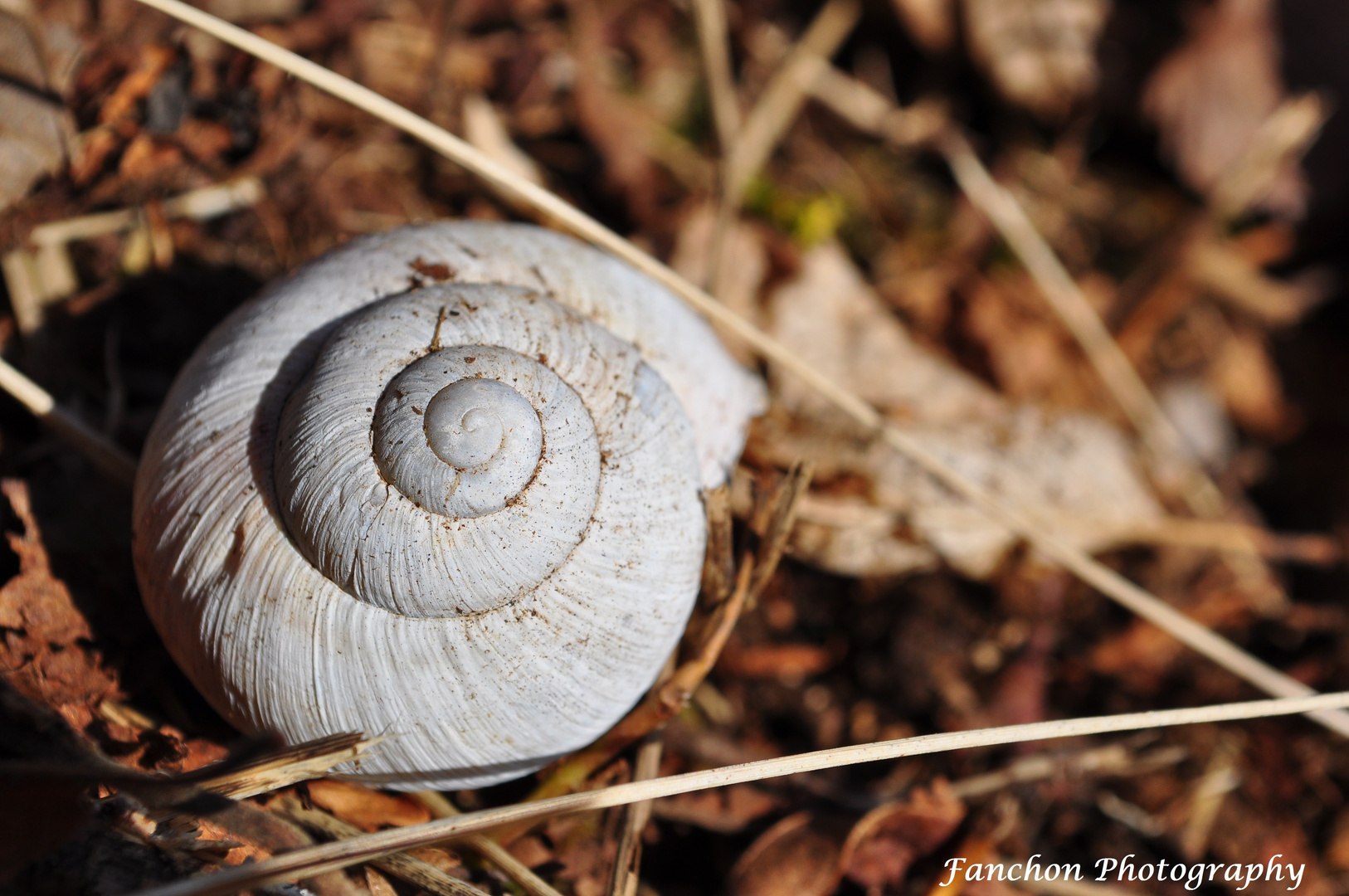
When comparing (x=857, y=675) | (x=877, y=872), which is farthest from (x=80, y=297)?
(x=877, y=872)

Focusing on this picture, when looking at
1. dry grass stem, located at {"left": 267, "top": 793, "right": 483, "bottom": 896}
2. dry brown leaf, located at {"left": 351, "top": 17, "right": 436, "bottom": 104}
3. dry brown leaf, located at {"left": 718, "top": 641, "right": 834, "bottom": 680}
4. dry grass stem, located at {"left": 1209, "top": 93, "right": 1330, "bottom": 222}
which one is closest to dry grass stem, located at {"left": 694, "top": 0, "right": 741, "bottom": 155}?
dry brown leaf, located at {"left": 351, "top": 17, "right": 436, "bottom": 104}

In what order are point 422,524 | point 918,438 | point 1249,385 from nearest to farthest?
point 422,524
point 918,438
point 1249,385

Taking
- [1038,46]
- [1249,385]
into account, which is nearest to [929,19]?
[1038,46]

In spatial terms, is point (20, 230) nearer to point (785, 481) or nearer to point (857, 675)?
point (785, 481)

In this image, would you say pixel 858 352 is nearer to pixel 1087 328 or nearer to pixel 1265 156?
pixel 1087 328

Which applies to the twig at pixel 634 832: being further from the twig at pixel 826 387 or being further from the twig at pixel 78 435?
the twig at pixel 78 435
